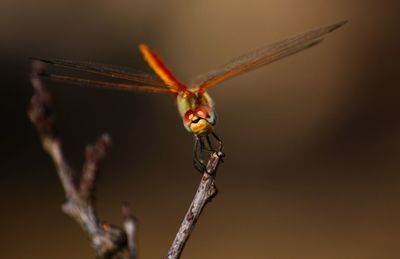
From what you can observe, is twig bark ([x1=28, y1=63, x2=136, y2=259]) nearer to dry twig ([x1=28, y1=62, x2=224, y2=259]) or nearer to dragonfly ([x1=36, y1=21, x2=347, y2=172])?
dry twig ([x1=28, y1=62, x2=224, y2=259])

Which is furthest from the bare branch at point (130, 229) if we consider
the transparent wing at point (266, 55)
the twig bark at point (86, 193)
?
the transparent wing at point (266, 55)

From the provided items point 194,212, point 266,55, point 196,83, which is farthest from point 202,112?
point 194,212

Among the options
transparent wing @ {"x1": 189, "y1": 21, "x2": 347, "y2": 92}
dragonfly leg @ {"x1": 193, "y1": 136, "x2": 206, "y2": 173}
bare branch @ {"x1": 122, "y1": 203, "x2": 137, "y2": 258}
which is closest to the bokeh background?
transparent wing @ {"x1": 189, "y1": 21, "x2": 347, "y2": 92}

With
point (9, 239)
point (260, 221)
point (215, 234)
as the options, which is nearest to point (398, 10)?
point (260, 221)

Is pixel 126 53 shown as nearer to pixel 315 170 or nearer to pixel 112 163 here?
pixel 112 163

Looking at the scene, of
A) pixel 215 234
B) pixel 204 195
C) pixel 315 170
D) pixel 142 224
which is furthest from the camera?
pixel 315 170

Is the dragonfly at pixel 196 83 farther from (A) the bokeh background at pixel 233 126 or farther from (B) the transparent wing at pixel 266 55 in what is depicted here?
(A) the bokeh background at pixel 233 126
